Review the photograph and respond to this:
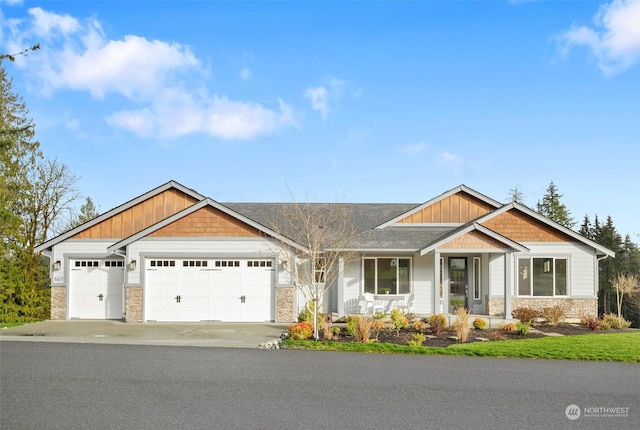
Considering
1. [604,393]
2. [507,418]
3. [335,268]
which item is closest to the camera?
[507,418]

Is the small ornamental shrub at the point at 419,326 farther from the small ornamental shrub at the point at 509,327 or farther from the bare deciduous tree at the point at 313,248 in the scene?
the bare deciduous tree at the point at 313,248

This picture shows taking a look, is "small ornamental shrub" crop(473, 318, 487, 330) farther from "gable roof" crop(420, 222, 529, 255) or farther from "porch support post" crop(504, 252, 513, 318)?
"gable roof" crop(420, 222, 529, 255)

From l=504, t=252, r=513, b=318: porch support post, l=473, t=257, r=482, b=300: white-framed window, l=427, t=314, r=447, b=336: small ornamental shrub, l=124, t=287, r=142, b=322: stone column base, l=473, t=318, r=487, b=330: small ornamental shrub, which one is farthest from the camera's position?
l=473, t=257, r=482, b=300: white-framed window

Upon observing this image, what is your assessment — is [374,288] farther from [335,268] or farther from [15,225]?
[15,225]

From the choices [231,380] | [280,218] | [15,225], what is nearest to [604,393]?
[231,380]

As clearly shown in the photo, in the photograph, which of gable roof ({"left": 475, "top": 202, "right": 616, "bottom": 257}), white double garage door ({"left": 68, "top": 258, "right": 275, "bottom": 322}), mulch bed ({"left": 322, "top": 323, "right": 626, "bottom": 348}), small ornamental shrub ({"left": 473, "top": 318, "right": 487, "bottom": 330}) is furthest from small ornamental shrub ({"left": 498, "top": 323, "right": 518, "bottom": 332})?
white double garage door ({"left": 68, "top": 258, "right": 275, "bottom": 322})

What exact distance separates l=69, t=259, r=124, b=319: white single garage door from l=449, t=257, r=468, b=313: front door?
538 inches

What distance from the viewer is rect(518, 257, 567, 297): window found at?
23.5 meters

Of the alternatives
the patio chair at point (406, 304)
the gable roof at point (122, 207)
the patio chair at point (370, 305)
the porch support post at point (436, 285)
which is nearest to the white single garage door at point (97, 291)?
the gable roof at point (122, 207)

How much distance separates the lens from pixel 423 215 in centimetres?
2527

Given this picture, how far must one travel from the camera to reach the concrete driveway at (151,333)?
16.2 meters

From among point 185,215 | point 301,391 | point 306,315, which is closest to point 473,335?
point 306,315

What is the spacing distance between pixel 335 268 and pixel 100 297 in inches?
374

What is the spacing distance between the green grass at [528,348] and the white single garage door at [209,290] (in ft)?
19.6
